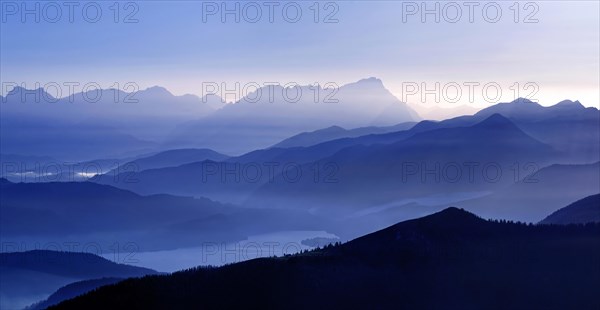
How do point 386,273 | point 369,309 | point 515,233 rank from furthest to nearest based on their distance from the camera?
1. point 515,233
2. point 386,273
3. point 369,309

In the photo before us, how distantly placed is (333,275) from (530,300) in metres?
34.4

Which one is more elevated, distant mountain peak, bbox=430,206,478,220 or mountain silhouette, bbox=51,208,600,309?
distant mountain peak, bbox=430,206,478,220

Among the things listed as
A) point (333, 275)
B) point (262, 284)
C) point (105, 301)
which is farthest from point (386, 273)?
point (105, 301)

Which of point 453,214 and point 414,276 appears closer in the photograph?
point 414,276

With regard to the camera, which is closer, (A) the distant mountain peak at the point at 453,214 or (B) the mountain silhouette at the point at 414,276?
(B) the mountain silhouette at the point at 414,276

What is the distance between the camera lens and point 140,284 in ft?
422

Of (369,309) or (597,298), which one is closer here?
(369,309)

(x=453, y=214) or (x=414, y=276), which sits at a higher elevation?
(x=453, y=214)

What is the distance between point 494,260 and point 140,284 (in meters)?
64.2

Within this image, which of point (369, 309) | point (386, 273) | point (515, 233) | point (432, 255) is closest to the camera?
point (369, 309)

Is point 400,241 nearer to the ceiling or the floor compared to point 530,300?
nearer to the ceiling

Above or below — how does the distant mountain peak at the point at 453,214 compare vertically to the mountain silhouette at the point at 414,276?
above

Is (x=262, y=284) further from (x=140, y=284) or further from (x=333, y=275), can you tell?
(x=140, y=284)

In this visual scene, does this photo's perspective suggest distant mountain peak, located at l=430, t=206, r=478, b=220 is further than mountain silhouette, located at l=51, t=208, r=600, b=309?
Yes
